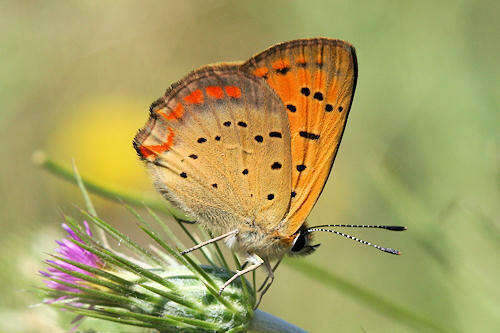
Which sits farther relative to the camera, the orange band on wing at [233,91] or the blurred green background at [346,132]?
the blurred green background at [346,132]

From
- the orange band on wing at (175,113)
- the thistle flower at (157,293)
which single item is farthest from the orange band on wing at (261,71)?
the thistle flower at (157,293)

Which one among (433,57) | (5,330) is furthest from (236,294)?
(433,57)

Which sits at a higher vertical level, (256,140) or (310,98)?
(310,98)

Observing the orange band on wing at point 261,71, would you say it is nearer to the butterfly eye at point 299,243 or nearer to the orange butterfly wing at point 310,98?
the orange butterfly wing at point 310,98

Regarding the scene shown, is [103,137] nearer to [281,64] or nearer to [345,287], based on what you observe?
[281,64]

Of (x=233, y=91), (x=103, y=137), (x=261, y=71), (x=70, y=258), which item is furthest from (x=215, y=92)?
(x=103, y=137)

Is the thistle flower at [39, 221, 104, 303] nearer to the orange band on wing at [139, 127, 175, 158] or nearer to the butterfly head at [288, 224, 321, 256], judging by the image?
the orange band on wing at [139, 127, 175, 158]

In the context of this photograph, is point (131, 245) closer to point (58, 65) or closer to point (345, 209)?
point (345, 209)

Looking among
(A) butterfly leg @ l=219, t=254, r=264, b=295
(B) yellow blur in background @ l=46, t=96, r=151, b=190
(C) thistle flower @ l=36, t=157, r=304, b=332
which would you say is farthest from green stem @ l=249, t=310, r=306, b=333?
(B) yellow blur in background @ l=46, t=96, r=151, b=190
